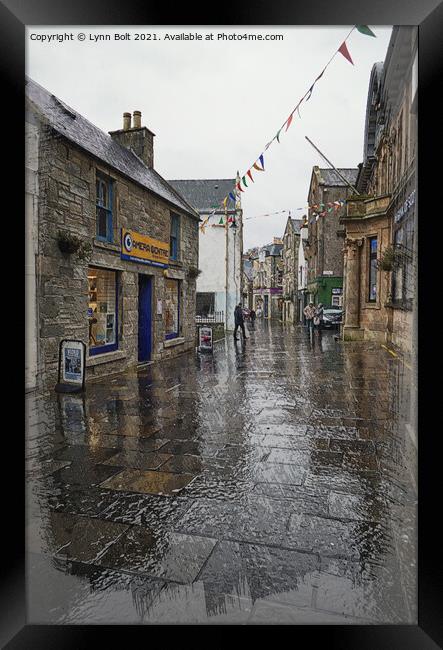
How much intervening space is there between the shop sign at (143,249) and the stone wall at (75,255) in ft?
0.57

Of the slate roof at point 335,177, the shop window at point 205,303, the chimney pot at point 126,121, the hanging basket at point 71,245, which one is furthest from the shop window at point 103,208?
the slate roof at point 335,177

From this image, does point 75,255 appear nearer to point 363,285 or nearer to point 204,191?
point 363,285

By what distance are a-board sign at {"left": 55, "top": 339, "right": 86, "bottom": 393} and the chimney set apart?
8496mm

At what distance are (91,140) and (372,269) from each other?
11924 millimetres

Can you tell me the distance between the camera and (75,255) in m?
8.06

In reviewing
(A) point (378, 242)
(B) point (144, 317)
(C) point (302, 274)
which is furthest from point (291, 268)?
(B) point (144, 317)

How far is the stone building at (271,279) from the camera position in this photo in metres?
62.0

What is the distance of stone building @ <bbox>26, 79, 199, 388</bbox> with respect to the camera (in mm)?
7375

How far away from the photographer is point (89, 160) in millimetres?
8719

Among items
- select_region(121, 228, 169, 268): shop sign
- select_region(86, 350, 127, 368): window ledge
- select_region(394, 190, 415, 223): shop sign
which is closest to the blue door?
select_region(121, 228, 169, 268): shop sign

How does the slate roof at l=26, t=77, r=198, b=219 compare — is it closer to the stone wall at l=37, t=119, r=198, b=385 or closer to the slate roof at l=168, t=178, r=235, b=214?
the stone wall at l=37, t=119, r=198, b=385
